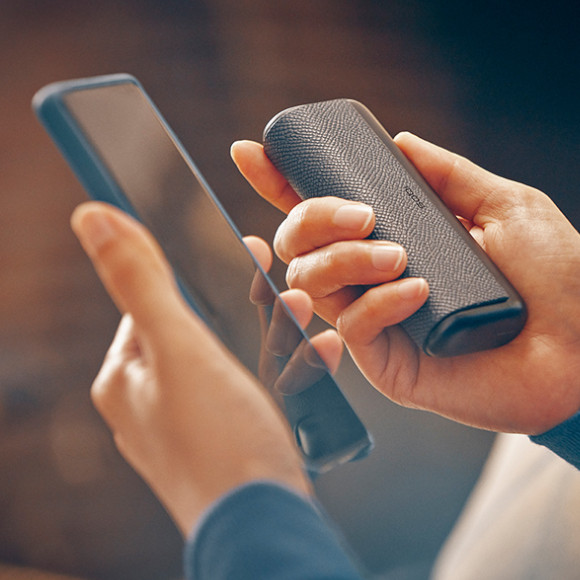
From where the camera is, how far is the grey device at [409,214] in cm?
31

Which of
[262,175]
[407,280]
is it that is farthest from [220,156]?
[407,280]

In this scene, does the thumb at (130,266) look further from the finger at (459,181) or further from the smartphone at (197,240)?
the finger at (459,181)

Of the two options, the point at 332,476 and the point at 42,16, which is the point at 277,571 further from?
the point at 42,16

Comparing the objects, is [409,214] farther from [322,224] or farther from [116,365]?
[116,365]

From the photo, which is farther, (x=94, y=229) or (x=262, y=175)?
(x=262, y=175)

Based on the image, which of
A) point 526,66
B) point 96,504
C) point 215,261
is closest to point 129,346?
point 215,261

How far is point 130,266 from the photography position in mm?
252

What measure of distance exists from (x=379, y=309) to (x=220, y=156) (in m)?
0.20

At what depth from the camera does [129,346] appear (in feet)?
0.92

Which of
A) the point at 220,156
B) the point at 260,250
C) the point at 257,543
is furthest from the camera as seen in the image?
the point at 220,156

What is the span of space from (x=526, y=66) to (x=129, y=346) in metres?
0.47

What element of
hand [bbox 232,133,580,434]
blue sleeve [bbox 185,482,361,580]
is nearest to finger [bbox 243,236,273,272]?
hand [bbox 232,133,580,434]

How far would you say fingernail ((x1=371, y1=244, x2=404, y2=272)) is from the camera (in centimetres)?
31

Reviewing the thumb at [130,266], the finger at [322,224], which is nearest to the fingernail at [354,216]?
the finger at [322,224]
